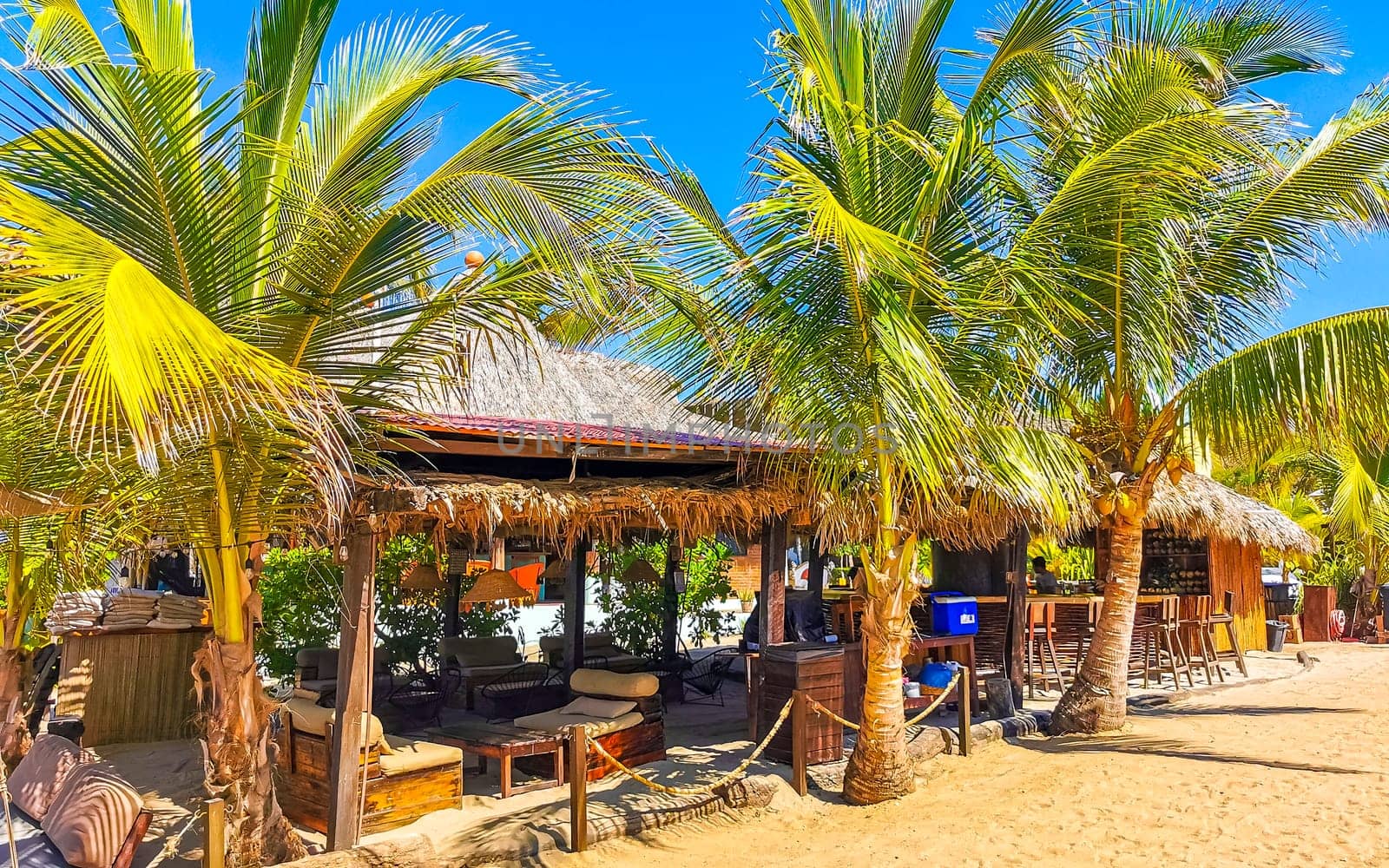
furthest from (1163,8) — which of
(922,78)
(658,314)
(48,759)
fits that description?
(48,759)

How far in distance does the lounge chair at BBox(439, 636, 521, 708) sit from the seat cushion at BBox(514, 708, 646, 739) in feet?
7.45

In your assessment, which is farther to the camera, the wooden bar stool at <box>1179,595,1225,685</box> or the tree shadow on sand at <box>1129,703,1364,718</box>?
the wooden bar stool at <box>1179,595,1225,685</box>

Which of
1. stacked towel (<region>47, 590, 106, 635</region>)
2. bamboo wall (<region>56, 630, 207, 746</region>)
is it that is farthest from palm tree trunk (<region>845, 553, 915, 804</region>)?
stacked towel (<region>47, 590, 106, 635</region>)

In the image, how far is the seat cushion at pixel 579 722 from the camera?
6969mm

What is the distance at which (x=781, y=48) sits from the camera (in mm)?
6406

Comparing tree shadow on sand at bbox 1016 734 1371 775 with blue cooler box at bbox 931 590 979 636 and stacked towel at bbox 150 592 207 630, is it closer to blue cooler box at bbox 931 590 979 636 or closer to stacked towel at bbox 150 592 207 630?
blue cooler box at bbox 931 590 979 636

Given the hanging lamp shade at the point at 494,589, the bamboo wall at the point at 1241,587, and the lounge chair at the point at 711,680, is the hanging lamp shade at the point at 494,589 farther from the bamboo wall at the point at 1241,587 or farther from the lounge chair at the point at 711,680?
the bamboo wall at the point at 1241,587

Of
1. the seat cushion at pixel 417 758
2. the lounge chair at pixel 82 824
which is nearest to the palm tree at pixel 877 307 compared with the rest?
the seat cushion at pixel 417 758

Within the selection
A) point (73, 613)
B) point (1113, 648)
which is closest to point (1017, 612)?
point (1113, 648)

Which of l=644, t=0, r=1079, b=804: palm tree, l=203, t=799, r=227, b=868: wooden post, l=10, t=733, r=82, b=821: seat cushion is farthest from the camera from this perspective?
l=644, t=0, r=1079, b=804: palm tree

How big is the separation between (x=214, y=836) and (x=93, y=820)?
1077 millimetres

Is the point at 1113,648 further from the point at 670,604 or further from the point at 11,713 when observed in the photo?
the point at 11,713

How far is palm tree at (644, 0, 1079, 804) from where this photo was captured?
5.88 m

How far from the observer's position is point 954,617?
9.59m
